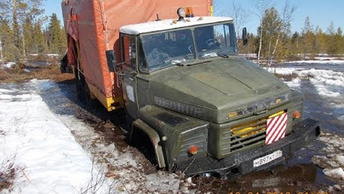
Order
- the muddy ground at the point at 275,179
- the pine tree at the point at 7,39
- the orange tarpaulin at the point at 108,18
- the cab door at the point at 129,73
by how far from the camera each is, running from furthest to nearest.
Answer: the pine tree at the point at 7,39 < the orange tarpaulin at the point at 108,18 < the cab door at the point at 129,73 < the muddy ground at the point at 275,179

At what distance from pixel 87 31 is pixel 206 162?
4974 mm

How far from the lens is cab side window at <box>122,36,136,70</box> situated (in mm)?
5801

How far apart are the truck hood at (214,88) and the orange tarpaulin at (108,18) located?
2109 millimetres

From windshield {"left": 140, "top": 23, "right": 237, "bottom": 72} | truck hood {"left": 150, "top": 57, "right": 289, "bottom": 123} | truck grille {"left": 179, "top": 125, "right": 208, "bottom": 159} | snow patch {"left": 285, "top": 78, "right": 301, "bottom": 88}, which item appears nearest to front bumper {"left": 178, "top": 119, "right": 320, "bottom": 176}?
→ truck grille {"left": 179, "top": 125, "right": 208, "bottom": 159}

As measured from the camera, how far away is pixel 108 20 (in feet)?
22.4

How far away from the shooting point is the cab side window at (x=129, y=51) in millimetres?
5801

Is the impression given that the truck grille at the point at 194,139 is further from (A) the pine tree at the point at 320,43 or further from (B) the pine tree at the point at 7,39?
(A) the pine tree at the point at 320,43

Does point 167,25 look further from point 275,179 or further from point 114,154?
point 275,179

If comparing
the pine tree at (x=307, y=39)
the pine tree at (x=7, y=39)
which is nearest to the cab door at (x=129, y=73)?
the pine tree at (x=7, y=39)

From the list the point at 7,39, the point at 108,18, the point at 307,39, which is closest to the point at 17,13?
the point at 7,39

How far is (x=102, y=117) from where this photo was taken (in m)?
9.12

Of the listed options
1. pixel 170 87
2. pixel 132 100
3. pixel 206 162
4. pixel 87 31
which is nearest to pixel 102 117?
pixel 87 31

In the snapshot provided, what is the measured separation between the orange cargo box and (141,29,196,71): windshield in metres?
1.58

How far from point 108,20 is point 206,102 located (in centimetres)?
350
